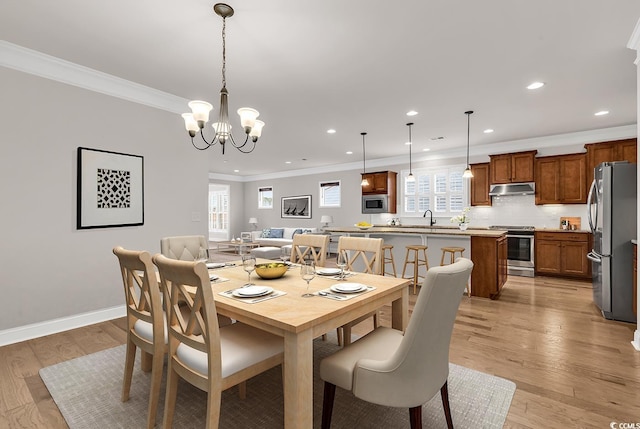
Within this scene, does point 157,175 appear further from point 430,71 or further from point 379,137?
point 379,137

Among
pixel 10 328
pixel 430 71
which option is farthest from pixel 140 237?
pixel 430 71

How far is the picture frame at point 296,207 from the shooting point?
980 centimetres

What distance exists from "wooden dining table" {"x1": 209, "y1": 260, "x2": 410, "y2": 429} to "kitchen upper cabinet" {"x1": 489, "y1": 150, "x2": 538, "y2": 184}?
5216 millimetres

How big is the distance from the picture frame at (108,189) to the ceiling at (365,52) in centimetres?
81

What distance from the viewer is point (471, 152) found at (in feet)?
22.1

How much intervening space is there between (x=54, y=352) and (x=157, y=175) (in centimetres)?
202

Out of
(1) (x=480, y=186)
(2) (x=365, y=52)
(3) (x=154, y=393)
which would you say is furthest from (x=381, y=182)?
(3) (x=154, y=393)

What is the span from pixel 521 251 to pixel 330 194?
16.9 feet

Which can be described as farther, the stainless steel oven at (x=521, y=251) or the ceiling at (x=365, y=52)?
the stainless steel oven at (x=521, y=251)

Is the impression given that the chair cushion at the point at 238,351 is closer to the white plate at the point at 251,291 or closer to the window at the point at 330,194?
the white plate at the point at 251,291

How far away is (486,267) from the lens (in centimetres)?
424

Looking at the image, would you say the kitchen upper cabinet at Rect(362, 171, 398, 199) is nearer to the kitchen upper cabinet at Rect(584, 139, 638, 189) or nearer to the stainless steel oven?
the stainless steel oven

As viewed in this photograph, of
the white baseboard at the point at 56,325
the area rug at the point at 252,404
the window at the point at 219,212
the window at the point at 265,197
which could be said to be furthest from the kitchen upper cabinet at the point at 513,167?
the window at the point at 219,212

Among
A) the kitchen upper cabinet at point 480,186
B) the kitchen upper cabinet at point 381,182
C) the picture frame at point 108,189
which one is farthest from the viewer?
the kitchen upper cabinet at point 381,182
